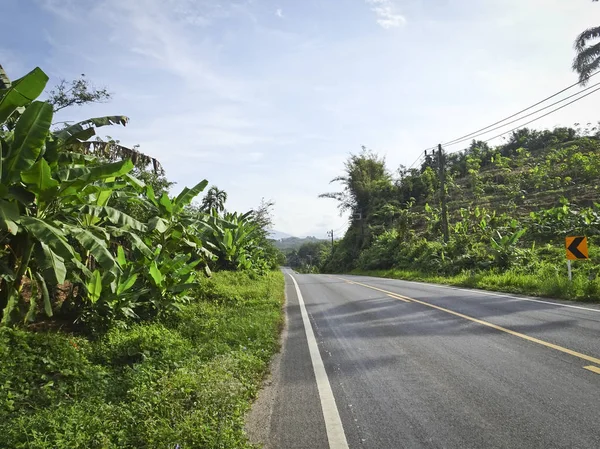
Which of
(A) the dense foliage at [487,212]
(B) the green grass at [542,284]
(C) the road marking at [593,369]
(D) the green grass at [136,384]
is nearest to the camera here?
(D) the green grass at [136,384]

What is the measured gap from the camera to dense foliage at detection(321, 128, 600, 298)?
60.9 feet

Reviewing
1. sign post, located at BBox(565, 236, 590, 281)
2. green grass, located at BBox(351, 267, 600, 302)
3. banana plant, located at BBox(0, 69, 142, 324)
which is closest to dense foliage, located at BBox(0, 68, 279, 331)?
banana plant, located at BBox(0, 69, 142, 324)

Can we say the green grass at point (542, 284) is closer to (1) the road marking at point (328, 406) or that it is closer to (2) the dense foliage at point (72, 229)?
(1) the road marking at point (328, 406)

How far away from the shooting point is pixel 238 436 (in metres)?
3.34

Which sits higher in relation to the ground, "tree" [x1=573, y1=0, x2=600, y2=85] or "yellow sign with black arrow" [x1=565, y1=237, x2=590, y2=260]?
"tree" [x1=573, y1=0, x2=600, y2=85]

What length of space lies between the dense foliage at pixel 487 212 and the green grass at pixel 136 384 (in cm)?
923

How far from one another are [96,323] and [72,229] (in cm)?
166

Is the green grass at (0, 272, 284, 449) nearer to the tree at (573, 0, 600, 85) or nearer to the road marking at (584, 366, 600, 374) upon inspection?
the road marking at (584, 366, 600, 374)

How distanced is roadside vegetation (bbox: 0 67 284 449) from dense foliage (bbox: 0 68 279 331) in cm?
2

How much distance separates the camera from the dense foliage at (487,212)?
18.6m

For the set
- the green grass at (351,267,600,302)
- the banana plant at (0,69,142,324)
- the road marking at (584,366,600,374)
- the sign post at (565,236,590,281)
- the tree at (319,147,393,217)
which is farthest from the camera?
the tree at (319,147,393,217)

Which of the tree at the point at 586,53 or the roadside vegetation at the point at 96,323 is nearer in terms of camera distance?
the roadside vegetation at the point at 96,323

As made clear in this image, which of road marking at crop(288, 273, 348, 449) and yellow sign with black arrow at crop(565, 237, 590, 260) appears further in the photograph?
yellow sign with black arrow at crop(565, 237, 590, 260)

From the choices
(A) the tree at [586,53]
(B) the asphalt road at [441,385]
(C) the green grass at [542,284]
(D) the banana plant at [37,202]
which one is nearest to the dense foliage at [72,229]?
(D) the banana plant at [37,202]
